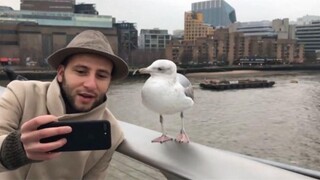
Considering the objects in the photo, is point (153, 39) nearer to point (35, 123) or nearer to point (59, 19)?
point (59, 19)

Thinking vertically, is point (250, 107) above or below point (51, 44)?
below

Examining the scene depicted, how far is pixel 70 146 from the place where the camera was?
51 centimetres

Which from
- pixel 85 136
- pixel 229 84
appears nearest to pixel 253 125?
pixel 85 136

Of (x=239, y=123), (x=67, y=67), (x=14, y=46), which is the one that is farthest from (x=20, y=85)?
(x=14, y=46)

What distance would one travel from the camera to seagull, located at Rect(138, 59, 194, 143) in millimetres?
742

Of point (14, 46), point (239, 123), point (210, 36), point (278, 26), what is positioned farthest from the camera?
point (278, 26)

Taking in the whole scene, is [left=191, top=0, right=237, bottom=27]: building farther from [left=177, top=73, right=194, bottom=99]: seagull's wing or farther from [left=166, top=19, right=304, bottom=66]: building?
[left=177, top=73, right=194, bottom=99]: seagull's wing

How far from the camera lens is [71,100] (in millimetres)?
689

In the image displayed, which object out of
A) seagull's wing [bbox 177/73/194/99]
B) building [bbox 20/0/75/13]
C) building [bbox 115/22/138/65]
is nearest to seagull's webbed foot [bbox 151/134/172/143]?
seagull's wing [bbox 177/73/194/99]

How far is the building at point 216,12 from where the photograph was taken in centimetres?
6669

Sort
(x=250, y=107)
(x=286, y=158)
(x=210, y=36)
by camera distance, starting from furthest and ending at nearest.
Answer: (x=210, y=36) → (x=250, y=107) → (x=286, y=158)

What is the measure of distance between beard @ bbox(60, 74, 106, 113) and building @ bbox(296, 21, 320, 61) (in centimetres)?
5706

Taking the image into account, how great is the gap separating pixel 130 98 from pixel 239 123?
5317mm

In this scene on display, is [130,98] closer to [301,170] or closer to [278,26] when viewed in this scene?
[301,170]
